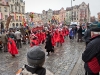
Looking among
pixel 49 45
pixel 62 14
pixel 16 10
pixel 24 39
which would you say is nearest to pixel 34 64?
pixel 49 45

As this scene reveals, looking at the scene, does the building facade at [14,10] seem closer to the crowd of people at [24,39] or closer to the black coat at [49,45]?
the crowd of people at [24,39]

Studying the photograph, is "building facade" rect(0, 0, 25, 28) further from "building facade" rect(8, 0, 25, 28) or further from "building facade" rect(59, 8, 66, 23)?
"building facade" rect(59, 8, 66, 23)

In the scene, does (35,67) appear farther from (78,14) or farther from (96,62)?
(78,14)

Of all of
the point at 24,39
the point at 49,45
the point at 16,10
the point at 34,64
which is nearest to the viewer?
the point at 34,64

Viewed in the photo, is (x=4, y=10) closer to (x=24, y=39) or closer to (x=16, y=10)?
(x=16, y=10)

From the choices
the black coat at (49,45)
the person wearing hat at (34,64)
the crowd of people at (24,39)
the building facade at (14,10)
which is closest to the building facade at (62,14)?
the building facade at (14,10)

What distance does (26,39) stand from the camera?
891 inches

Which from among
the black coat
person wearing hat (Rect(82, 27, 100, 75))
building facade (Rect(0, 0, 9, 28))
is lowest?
the black coat

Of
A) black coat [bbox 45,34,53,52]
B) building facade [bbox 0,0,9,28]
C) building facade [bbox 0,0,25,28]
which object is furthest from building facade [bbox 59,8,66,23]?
black coat [bbox 45,34,53,52]

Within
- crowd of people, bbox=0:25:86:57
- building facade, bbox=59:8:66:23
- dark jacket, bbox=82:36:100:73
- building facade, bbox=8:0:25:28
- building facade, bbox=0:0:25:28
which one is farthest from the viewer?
building facade, bbox=59:8:66:23

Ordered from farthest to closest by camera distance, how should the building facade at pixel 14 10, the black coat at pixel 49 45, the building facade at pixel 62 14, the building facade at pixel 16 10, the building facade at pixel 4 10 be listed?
the building facade at pixel 62 14 < the building facade at pixel 16 10 < the building facade at pixel 14 10 < the building facade at pixel 4 10 < the black coat at pixel 49 45

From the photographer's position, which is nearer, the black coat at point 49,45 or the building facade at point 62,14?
the black coat at point 49,45

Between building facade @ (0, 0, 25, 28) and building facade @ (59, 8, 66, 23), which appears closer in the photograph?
building facade @ (0, 0, 25, 28)

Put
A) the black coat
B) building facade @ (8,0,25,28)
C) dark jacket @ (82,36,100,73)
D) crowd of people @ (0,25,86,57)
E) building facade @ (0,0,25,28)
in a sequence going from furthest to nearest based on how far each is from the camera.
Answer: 1. building facade @ (8,0,25,28)
2. building facade @ (0,0,25,28)
3. the black coat
4. crowd of people @ (0,25,86,57)
5. dark jacket @ (82,36,100,73)
